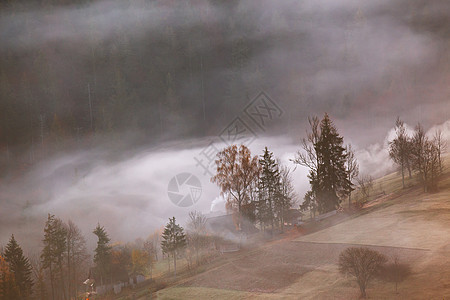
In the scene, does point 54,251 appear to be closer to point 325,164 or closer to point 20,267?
point 20,267

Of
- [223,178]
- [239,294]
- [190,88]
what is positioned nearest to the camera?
[239,294]

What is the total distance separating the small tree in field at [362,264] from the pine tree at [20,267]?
29.9 ft

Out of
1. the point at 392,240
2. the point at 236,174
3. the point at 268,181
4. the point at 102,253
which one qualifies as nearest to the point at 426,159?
the point at 392,240

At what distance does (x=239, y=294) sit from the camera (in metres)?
7.57

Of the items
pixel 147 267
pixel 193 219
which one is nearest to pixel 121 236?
pixel 147 267

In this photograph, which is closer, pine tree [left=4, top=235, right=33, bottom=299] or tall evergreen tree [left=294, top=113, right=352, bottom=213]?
tall evergreen tree [left=294, top=113, right=352, bottom=213]

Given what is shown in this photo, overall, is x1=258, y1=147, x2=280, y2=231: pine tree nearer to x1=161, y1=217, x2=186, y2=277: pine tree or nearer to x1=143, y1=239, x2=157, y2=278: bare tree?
x1=161, y1=217, x2=186, y2=277: pine tree

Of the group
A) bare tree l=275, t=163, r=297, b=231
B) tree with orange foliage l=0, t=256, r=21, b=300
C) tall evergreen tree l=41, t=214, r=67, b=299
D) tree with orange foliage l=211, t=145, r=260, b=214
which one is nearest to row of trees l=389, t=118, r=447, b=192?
bare tree l=275, t=163, r=297, b=231

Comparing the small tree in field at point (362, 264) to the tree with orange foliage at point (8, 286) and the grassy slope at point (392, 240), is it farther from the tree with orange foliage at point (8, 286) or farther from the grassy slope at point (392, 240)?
the tree with orange foliage at point (8, 286)

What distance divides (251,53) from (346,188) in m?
5.07

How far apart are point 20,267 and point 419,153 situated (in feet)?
38.6

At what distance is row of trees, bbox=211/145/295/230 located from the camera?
9.84 metres

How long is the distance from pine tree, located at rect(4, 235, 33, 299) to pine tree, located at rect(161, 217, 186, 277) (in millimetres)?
4358

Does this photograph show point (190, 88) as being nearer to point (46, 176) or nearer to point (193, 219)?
point (193, 219)
